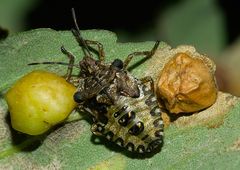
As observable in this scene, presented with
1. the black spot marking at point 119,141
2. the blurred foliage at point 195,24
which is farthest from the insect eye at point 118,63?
the blurred foliage at point 195,24

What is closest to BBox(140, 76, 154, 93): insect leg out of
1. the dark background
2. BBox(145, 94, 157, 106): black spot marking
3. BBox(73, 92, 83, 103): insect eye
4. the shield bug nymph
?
the shield bug nymph

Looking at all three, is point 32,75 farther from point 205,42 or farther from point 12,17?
point 205,42

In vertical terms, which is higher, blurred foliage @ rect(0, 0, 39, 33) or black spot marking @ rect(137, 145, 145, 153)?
black spot marking @ rect(137, 145, 145, 153)

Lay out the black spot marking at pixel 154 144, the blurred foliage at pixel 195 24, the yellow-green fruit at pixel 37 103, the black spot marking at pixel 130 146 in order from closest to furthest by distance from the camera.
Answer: the yellow-green fruit at pixel 37 103
the black spot marking at pixel 154 144
the black spot marking at pixel 130 146
the blurred foliage at pixel 195 24

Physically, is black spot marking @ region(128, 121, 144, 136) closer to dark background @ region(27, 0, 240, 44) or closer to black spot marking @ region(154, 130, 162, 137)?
black spot marking @ region(154, 130, 162, 137)

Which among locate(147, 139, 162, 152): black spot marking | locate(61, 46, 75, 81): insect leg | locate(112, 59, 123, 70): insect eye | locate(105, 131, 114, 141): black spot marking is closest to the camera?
locate(147, 139, 162, 152): black spot marking

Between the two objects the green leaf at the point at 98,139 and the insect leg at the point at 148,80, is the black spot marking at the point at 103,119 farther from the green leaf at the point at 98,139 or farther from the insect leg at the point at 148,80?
the insect leg at the point at 148,80

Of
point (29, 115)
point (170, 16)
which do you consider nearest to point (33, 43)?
point (29, 115)
